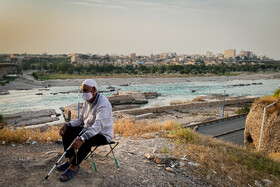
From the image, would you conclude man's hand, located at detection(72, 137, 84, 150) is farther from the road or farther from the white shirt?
the road

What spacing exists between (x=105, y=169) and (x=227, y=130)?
763 cm

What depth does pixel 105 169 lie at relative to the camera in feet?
13.4

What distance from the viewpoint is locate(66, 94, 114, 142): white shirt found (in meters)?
3.63

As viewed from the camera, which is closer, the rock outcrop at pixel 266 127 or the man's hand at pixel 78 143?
the man's hand at pixel 78 143

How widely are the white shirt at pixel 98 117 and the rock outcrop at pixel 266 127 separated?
5.72 m

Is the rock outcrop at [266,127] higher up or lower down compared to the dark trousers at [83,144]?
lower down

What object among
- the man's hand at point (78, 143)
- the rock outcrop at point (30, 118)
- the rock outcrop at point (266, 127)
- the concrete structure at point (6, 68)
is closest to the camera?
the man's hand at point (78, 143)

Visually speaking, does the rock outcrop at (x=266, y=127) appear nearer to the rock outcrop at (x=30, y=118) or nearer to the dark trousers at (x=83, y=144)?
the dark trousers at (x=83, y=144)

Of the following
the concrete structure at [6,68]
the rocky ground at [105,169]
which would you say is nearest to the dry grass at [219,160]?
the rocky ground at [105,169]

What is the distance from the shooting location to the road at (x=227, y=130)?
9234 millimetres

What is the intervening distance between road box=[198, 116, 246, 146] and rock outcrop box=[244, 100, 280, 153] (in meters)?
0.90

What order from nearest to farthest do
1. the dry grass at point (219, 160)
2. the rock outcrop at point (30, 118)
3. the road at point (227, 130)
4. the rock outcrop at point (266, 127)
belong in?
1. the dry grass at point (219, 160)
2. the rock outcrop at point (266, 127)
3. the road at point (227, 130)
4. the rock outcrop at point (30, 118)

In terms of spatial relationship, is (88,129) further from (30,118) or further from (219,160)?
(30,118)

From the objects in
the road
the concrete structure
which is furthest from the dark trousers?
the concrete structure
